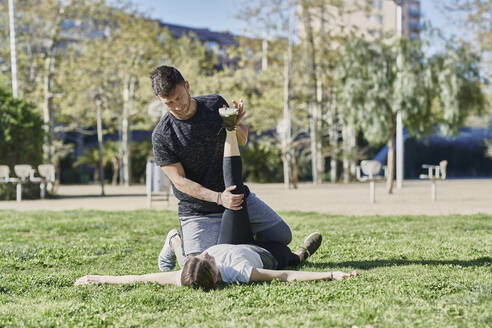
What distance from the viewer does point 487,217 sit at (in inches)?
398

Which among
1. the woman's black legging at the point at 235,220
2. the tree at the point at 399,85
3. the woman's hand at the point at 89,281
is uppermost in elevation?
the tree at the point at 399,85

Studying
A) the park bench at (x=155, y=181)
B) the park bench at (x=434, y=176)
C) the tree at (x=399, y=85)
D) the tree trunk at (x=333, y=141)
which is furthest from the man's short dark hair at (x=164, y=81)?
the tree trunk at (x=333, y=141)

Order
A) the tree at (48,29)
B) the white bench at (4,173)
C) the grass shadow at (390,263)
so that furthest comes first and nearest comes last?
the tree at (48,29) → the white bench at (4,173) → the grass shadow at (390,263)

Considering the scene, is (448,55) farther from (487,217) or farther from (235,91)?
(235,91)

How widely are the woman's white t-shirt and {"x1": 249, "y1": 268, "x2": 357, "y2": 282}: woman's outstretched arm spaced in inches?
2.5

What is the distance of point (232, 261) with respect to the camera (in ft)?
15.3

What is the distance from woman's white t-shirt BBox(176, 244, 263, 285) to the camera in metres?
4.61

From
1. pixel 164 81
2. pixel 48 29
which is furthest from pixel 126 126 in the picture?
pixel 164 81

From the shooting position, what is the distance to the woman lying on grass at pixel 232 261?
447cm

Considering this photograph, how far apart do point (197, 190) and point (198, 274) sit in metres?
0.82

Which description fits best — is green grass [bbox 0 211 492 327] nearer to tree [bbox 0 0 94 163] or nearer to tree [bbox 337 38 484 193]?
tree [bbox 337 38 484 193]

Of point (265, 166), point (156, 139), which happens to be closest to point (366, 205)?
point (156, 139)

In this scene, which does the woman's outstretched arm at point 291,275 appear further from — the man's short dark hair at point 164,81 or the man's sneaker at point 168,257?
the man's short dark hair at point 164,81

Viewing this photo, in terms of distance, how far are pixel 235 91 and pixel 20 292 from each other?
28.2m
